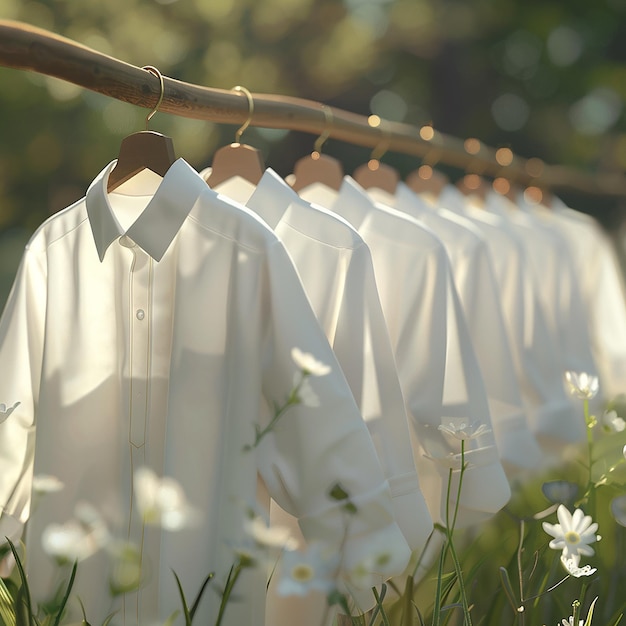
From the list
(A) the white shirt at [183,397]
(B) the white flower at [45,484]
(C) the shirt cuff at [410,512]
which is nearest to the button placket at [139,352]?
(A) the white shirt at [183,397]

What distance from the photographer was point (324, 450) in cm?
91

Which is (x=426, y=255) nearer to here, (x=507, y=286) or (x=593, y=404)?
(x=507, y=286)

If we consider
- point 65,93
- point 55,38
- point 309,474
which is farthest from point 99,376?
point 65,93

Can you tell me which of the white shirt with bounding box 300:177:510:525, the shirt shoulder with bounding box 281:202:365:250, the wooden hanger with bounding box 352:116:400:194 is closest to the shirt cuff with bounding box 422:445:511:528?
the white shirt with bounding box 300:177:510:525

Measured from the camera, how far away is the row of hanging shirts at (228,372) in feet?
3.05

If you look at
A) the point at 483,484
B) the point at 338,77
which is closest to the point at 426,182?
the point at 483,484

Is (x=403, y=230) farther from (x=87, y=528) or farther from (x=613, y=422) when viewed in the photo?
(x=87, y=528)

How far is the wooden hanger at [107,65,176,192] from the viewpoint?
0.99 metres

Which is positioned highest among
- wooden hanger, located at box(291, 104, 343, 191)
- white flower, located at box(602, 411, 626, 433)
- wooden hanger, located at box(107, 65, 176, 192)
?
wooden hanger, located at box(291, 104, 343, 191)

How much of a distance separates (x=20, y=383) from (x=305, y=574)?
1.61 ft

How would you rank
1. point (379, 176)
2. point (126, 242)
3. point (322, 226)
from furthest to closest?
point (379, 176) → point (322, 226) → point (126, 242)

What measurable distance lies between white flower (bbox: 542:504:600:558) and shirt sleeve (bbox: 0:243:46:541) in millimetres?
663

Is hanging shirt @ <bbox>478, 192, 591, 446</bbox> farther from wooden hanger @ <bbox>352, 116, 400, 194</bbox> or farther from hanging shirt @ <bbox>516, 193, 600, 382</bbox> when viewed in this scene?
wooden hanger @ <bbox>352, 116, 400, 194</bbox>

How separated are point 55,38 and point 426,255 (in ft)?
2.05
